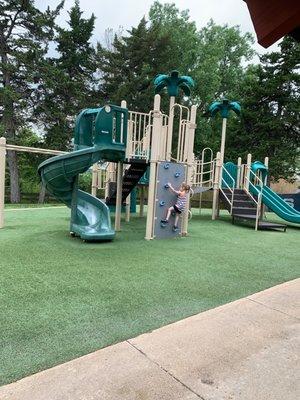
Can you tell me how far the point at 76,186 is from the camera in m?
7.09

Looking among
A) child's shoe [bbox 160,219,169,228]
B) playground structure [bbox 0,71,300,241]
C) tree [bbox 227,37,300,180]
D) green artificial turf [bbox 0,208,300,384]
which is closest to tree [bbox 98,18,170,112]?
tree [bbox 227,37,300,180]

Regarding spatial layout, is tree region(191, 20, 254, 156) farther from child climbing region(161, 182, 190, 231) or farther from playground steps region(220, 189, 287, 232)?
child climbing region(161, 182, 190, 231)

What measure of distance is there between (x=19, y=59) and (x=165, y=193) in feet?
61.6

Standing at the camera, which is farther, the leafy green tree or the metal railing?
the leafy green tree

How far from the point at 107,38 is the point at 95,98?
6.88 metres

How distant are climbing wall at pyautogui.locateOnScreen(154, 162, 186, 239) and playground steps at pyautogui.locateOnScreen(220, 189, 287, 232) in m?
3.64

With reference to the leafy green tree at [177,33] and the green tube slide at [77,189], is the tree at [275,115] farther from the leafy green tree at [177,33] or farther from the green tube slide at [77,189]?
the green tube slide at [77,189]

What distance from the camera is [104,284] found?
13.6 feet

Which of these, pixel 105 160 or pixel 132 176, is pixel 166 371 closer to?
pixel 105 160

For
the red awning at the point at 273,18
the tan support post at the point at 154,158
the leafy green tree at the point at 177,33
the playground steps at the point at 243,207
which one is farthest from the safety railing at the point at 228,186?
the leafy green tree at the point at 177,33

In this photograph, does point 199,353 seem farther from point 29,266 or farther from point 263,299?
point 29,266

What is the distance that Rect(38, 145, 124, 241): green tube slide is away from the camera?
6578 mm

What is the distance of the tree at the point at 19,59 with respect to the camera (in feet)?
71.2

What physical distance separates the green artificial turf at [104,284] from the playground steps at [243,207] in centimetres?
266
